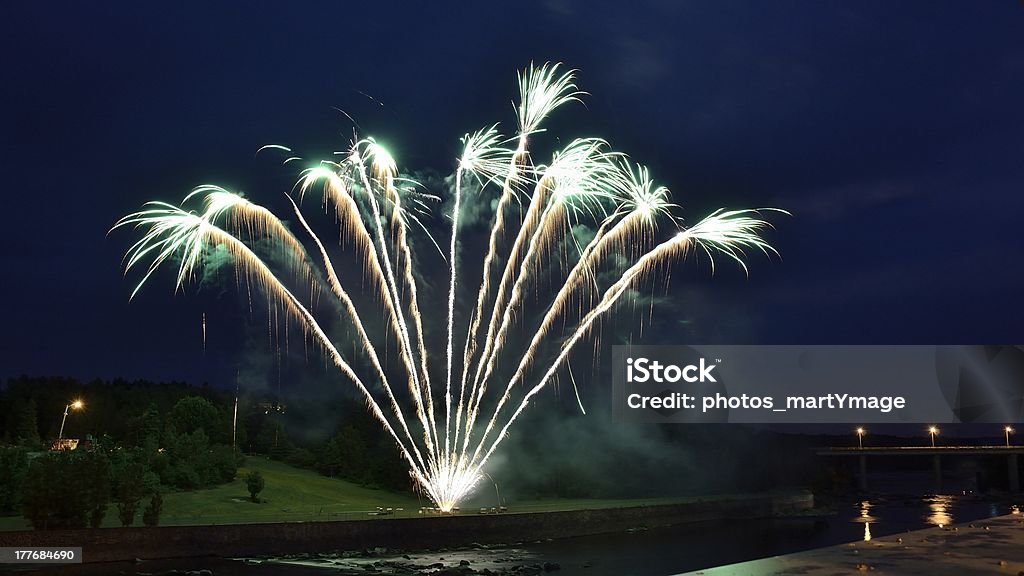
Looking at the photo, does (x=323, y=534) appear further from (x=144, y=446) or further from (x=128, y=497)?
(x=144, y=446)

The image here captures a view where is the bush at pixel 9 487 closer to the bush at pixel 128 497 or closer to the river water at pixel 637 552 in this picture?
the bush at pixel 128 497

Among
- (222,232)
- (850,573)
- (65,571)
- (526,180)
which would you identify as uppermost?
(526,180)

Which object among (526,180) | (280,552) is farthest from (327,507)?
(526,180)

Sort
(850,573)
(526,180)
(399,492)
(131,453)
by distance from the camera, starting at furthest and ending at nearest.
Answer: (399,492) → (131,453) → (526,180) → (850,573)

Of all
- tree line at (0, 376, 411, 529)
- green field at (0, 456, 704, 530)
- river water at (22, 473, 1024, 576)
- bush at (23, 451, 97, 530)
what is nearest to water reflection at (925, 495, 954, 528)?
river water at (22, 473, 1024, 576)

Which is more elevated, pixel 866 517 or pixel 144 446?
pixel 144 446

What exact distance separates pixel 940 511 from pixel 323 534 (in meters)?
68.3

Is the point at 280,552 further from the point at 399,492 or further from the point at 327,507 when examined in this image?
the point at 399,492

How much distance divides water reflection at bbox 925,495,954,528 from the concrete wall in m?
22.9

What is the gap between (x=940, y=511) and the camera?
278ft

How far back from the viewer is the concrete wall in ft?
107

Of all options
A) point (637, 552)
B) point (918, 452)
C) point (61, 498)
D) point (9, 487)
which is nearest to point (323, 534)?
point (61, 498)

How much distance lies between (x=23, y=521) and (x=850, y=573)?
118 ft

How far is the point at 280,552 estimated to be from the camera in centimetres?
3722
